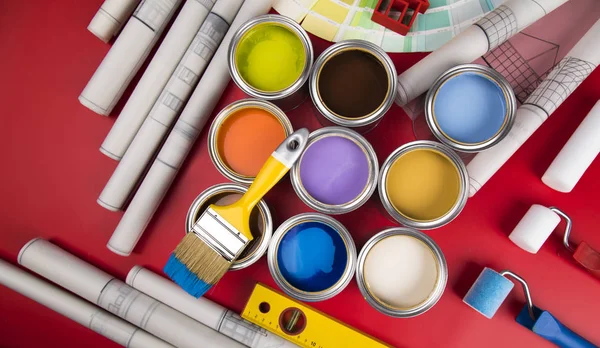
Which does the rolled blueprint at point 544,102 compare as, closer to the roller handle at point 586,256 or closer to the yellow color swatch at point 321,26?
the roller handle at point 586,256

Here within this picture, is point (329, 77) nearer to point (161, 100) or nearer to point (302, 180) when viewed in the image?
point (302, 180)

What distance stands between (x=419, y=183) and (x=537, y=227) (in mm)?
475

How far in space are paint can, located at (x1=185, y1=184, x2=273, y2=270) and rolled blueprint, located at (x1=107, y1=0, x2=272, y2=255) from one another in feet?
0.64

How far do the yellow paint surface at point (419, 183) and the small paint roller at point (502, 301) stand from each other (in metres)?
0.34

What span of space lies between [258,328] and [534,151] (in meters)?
1.20

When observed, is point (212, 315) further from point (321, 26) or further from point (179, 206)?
point (321, 26)

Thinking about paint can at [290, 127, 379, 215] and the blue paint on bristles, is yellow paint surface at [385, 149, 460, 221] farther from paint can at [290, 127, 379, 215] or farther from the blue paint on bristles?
the blue paint on bristles

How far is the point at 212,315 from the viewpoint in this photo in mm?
1568

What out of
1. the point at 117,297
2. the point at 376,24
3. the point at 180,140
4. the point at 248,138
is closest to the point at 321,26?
the point at 376,24

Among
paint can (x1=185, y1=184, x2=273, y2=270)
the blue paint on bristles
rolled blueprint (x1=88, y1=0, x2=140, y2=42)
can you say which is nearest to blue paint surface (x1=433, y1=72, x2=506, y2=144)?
paint can (x1=185, y1=184, x2=273, y2=270)

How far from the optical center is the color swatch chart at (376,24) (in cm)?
162

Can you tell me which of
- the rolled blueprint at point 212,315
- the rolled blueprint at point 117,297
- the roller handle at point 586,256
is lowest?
the rolled blueprint at point 117,297

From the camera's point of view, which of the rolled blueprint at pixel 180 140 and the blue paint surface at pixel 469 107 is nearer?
the blue paint surface at pixel 469 107

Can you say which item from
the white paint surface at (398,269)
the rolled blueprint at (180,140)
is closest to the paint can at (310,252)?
the white paint surface at (398,269)
